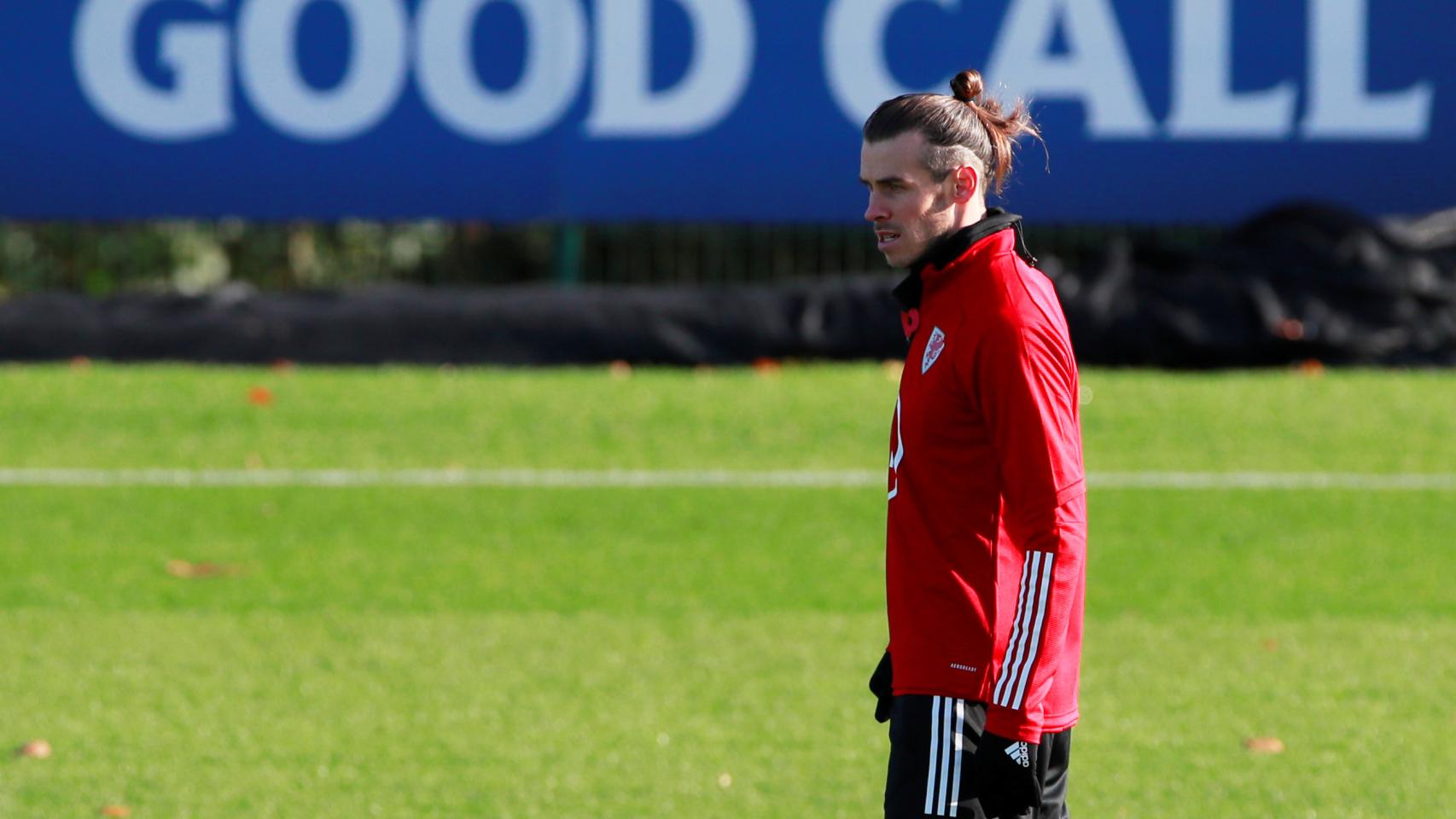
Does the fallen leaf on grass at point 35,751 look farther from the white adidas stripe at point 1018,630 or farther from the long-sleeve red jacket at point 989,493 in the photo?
the white adidas stripe at point 1018,630

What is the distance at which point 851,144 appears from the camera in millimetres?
12992

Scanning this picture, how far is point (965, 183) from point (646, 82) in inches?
381

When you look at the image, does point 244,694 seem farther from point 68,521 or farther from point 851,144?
point 851,144

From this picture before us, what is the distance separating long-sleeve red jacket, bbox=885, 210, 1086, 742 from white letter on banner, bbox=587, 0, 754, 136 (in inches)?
377

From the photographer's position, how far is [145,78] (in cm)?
1296

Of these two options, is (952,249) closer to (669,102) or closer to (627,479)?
(627,479)

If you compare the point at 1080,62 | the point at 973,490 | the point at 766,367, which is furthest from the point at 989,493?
the point at 1080,62

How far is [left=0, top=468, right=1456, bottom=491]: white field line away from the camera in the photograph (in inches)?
385

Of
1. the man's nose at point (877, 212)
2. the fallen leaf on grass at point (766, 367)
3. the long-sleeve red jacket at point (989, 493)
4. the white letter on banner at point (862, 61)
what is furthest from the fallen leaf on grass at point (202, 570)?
the white letter on banner at point (862, 61)

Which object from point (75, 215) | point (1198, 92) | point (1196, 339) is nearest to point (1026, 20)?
point (1198, 92)

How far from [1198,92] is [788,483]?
4638 millimetres

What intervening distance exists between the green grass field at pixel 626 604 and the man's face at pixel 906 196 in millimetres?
2307

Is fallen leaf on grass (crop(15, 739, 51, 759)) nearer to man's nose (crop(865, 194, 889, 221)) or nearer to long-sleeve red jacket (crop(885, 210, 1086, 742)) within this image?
long-sleeve red jacket (crop(885, 210, 1086, 742))

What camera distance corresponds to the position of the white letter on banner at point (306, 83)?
1302cm
